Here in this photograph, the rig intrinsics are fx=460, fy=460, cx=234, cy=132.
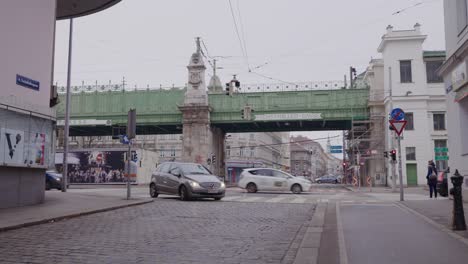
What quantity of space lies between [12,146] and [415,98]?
36.7 meters

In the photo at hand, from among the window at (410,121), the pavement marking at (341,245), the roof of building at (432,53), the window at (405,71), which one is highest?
the roof of building at (432,53)

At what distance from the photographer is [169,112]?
4556cm

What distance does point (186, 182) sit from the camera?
17.6m

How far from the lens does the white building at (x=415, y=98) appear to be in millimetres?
40531

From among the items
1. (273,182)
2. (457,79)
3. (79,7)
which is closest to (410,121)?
(273,182)

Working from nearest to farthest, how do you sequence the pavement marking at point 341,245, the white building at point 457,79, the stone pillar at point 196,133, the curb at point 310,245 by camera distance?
1. the curb at point 310,245
2. the pavement marking at point 341,245
3. the white building at point 457,79
4. the stone pillar at point 196,133

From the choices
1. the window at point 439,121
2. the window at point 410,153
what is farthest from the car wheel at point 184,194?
the window at point 439,121

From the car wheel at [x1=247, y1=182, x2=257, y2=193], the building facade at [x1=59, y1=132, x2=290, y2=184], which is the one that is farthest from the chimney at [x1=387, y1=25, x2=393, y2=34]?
the building facade at [x1=59, y1=132, x2=290, y2=184]

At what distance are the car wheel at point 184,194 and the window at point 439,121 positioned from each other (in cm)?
3080

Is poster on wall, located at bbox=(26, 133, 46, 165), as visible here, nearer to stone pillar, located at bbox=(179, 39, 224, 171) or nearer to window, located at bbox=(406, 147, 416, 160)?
stone pillar, located at bbox=(179, 39, 224, 171)

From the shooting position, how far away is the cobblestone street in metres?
6.18

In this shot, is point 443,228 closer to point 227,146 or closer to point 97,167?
point 97,167

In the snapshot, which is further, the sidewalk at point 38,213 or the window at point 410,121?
the window at point 410,121

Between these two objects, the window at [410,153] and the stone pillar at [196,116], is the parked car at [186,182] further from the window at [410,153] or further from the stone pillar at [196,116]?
the window at [410,153]
